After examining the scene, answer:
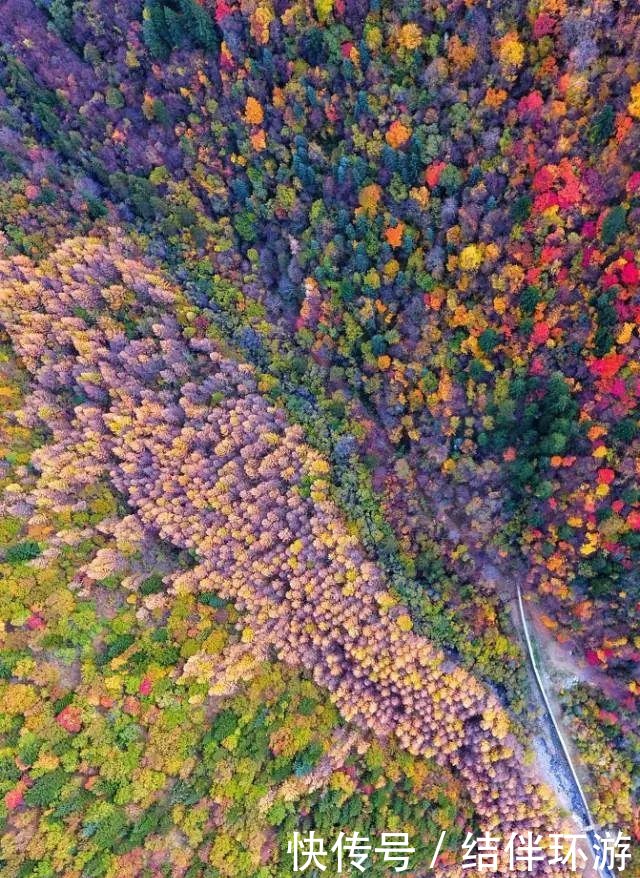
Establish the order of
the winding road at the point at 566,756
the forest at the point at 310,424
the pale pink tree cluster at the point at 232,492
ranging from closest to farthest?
the forest at the point at 310,424 < the pale pink tree cluster at the point at 232,492 < the winding road at the point at 566,756

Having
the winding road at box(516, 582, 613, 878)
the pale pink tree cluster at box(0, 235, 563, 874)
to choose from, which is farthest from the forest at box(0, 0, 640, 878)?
the winding road at box(516, 582, 613, 878)

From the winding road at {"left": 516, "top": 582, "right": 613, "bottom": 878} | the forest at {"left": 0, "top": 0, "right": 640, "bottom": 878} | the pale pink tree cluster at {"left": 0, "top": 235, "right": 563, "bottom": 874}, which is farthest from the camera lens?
the winding road at {"left": 516, "top": 582, "right": 613, "bottom": 878}

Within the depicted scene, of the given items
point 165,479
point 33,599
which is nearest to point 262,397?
point 165,479

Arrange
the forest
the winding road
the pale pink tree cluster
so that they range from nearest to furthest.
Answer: the forest
the pale pink tree cluster
the winding road

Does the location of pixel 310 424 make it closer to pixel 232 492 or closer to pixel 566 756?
pixel 232 492

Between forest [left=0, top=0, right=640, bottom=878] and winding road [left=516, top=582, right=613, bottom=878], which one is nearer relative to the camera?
forest [left=0, top=0, right=640, bottom=878]

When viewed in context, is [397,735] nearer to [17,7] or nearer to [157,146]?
[157,146]

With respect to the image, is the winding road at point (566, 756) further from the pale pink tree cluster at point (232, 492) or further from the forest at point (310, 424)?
the pale pink tree cluster at point (232, 492)

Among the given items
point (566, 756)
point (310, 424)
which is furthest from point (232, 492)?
point (566, 756)

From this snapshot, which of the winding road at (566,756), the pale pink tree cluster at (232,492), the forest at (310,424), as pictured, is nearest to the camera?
the forest at (310,424)

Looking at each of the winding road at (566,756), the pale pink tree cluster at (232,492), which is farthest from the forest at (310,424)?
the winding road at (566,756)

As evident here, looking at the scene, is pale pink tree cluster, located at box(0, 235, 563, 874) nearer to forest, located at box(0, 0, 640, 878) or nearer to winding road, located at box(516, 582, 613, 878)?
forest, located at box(0, 0, 640, 878)
